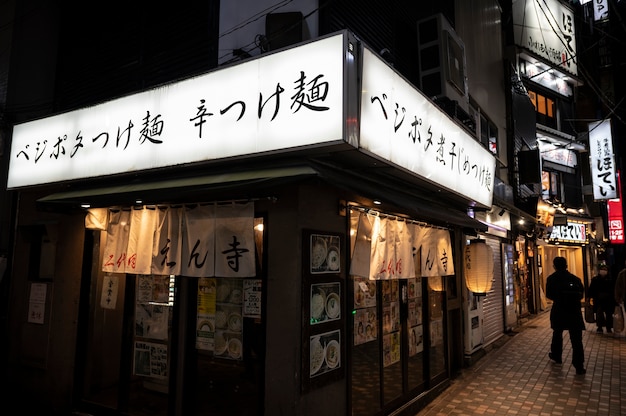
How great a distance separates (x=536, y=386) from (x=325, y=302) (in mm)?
6818

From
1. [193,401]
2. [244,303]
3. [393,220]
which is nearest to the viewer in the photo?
[244,303]

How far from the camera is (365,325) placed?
6641 millimetres

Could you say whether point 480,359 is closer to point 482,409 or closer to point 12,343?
point 482,409

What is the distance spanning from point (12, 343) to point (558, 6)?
29698 mm

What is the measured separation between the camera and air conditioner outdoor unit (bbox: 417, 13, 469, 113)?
9.46 m

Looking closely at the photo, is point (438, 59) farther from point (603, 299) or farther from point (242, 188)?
point (603, 299)

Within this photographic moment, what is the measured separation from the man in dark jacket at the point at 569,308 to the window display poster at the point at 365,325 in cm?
661

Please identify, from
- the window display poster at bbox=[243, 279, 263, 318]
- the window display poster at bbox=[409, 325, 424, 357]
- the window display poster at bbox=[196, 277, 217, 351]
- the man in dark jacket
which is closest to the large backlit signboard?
the man in dark jacket

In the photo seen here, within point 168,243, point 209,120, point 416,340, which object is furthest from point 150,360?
point 416,340

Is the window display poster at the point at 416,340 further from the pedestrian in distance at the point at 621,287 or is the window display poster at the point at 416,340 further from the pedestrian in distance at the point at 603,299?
the pedestrian in distance at the point at 603,299

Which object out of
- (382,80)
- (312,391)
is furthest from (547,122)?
(312,391)

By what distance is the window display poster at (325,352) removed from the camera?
17.1 feet

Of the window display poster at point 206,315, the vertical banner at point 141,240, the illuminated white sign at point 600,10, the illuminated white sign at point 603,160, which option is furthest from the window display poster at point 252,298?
the illuminated white sign at point 600,10

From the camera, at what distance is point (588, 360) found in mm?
11336
